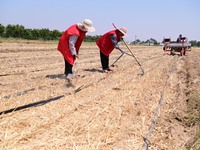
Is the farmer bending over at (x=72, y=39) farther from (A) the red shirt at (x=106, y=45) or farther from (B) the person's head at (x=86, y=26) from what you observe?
(A) the red shirt at (x=106, y=45)

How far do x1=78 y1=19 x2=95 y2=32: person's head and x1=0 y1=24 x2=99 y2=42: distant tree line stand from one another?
3139cm

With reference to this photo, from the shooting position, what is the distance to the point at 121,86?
7.38 meters

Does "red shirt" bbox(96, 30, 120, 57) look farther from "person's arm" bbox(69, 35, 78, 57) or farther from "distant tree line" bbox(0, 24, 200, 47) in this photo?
"distant tree line" bbox(0, 24, 200, 47)

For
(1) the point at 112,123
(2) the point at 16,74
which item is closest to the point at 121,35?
(2) the point at 16,74

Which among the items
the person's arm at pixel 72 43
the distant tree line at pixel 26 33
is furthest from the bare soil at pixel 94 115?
the distant tree line at pixel 26 33

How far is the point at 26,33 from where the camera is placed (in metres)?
41.1

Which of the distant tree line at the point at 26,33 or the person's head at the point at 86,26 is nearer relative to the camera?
the person's head at the point at 86,26

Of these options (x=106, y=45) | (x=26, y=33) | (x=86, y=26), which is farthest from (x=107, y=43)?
(x=26, y=33)

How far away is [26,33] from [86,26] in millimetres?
35665

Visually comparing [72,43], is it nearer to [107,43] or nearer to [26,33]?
[107,43]

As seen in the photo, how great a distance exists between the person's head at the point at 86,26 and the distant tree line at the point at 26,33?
1236 inches

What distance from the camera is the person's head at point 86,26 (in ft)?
23.5

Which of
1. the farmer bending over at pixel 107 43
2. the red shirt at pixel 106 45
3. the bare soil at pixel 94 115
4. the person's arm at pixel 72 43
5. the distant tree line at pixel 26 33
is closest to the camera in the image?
the bare soil at pixel 94 115

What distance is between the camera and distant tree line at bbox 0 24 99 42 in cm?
3825
